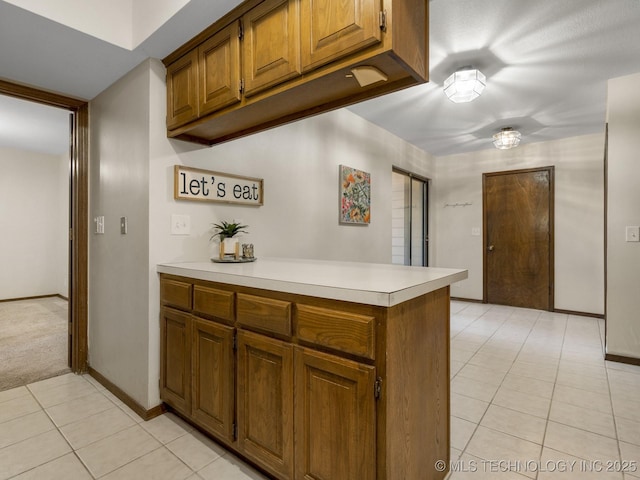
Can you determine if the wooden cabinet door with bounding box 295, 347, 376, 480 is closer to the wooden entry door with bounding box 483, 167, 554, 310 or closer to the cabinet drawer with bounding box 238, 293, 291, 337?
the cabinet drawer with bounding box 238, 293, 291, 337

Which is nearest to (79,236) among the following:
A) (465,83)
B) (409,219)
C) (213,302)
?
(213,302)

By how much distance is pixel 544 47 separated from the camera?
7.89 feet

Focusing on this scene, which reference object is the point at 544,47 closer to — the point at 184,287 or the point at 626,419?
the point at 626,419

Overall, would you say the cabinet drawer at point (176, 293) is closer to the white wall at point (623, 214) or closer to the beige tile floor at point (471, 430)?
the beige tile floor at point (471, 430)

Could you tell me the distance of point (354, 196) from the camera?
3.58m

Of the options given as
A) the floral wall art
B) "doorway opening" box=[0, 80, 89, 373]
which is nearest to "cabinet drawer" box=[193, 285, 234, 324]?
"doorway opening" box=[0, 80, 89, 373]

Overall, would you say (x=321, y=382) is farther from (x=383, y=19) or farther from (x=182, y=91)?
(x=182, y=91)

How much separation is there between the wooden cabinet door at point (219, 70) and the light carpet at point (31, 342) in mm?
2482

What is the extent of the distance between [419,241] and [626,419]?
11.7 feet

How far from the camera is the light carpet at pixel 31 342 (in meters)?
2.62

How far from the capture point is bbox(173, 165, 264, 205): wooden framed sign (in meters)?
2.10

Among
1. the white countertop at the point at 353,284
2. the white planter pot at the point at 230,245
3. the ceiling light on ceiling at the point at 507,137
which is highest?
the ceiling light on ceiling at the point at 507,137

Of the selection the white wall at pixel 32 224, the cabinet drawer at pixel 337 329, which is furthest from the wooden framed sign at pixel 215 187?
the white wall at pixel 32 224

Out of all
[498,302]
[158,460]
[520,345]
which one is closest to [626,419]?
[520,345]
